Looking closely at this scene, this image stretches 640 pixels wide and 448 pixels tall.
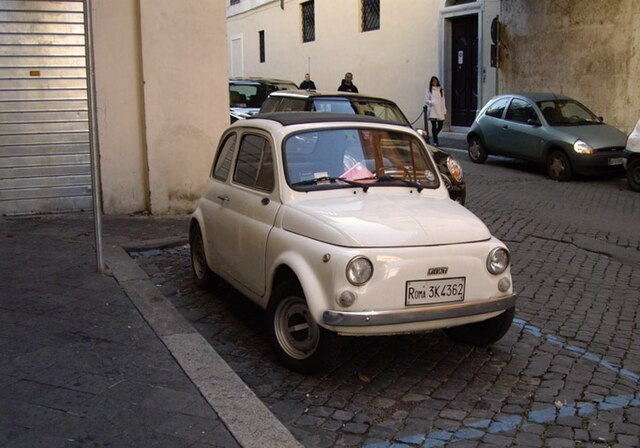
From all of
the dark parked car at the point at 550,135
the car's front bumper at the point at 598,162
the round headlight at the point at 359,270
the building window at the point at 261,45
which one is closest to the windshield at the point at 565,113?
the dark parked car at the point at 550,135

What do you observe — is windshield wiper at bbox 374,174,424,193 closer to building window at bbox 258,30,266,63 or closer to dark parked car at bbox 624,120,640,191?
dark parked car at bbox 624,120,640,191

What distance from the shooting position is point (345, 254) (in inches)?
173

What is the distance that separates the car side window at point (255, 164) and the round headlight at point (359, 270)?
4.09 ft

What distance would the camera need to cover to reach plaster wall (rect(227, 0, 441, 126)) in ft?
75.3

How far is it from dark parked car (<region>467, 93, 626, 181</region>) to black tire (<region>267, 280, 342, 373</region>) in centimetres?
1047

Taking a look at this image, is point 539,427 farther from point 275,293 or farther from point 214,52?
point 214,52

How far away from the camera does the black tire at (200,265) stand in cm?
665

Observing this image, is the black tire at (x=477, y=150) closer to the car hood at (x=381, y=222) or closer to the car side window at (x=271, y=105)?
the car side window at (x=271, y=105)

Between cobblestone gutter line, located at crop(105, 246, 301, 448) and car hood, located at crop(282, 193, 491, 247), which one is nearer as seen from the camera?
cobblestone gutter line, located at crop(105, 246, 301, 448)

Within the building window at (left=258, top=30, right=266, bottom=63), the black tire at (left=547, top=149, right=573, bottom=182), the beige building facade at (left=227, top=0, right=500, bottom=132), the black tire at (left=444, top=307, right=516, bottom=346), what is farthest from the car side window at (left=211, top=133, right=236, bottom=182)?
the building window at (left=258, top=30, right=266, bottom=63)

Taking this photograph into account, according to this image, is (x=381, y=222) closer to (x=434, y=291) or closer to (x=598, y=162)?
(x=434, y=291)

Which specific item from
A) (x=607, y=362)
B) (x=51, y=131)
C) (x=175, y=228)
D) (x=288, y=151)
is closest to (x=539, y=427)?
(x=607, y=362)

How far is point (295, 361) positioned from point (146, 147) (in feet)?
19.3

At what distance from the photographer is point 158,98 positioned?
32.4ft
